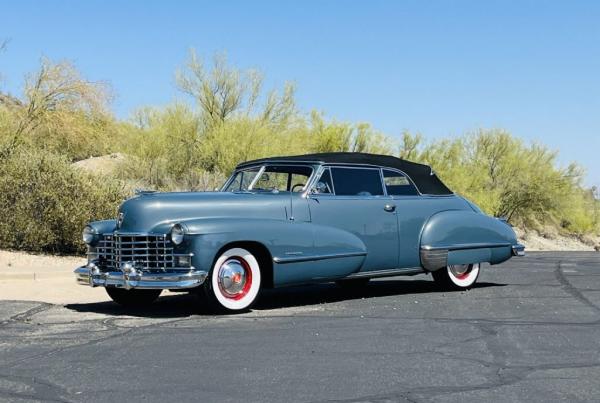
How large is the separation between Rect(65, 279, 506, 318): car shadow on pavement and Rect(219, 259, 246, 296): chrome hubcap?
338 mm

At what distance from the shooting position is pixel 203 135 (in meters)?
38.1

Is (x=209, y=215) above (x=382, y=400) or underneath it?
above

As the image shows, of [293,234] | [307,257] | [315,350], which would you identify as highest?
[293,234]

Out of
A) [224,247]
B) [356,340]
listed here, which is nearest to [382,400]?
[356,340]

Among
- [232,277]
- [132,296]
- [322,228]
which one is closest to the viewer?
[232,277]

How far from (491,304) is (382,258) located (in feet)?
4.81

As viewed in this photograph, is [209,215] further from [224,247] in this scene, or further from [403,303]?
[403,303]

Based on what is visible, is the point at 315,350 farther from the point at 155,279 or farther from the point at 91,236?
the point at 91,236

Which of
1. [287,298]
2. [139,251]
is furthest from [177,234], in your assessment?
[287,298]

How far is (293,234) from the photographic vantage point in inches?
404

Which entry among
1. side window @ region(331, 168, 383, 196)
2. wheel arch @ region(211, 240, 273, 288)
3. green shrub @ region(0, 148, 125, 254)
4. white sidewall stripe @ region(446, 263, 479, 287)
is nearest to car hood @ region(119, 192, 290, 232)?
wheel arch @ region(211, 240, 273, 288)

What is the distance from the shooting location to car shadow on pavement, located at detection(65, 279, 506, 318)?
10.3 metres

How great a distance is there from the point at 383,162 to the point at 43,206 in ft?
28.8

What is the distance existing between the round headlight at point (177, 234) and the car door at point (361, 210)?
1.81 metres
